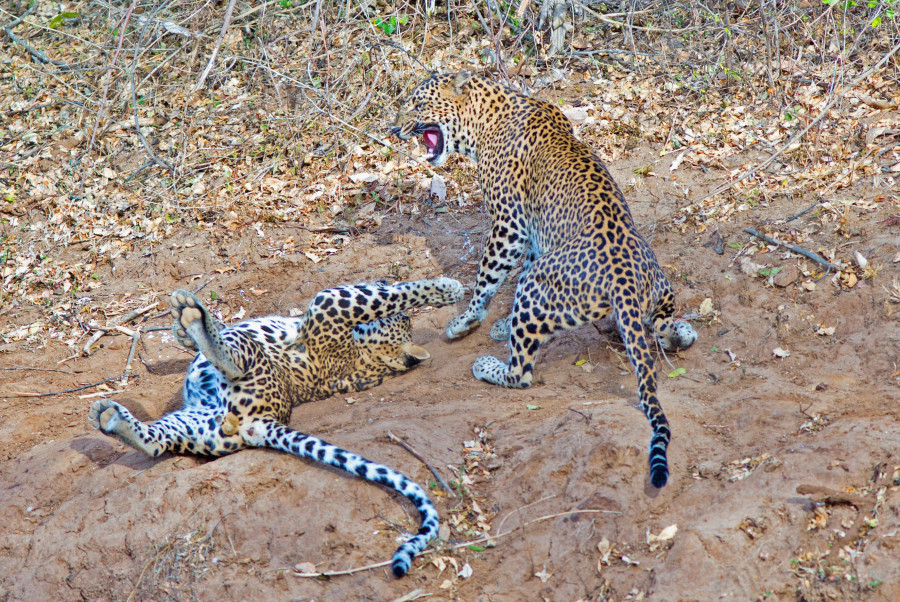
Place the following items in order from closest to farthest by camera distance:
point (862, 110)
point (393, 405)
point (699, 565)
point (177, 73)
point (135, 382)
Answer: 1. point (699, 565)
2. point (393, 405)
3. point (135, 382)
4. point (862, 110)
5. point (177, 73)

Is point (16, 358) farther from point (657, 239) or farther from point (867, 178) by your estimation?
point (867, 178)

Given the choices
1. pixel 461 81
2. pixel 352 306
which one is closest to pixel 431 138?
pixel 461 81

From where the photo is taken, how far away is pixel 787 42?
1039cm

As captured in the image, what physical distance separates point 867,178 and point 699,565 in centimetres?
545

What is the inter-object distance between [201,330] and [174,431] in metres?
0.85

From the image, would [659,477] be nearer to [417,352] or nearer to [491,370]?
[491,370]

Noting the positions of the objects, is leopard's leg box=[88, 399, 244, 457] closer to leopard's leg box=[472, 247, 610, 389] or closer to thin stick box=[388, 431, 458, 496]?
thin stick box=[388, 431, 458, 496]

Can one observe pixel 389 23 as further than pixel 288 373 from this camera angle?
Yes

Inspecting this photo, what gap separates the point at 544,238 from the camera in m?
7.01

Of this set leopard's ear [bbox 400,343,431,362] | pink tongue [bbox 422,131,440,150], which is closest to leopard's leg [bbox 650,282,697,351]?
leopard's ear [bbox 400,343,431,362]

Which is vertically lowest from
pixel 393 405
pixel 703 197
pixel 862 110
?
pixel 393 405

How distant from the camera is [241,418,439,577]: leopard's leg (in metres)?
4.78

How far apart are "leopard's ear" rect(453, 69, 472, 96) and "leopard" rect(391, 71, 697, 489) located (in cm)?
1

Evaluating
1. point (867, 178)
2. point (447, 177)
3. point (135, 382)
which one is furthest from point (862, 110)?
point (135, 382)
